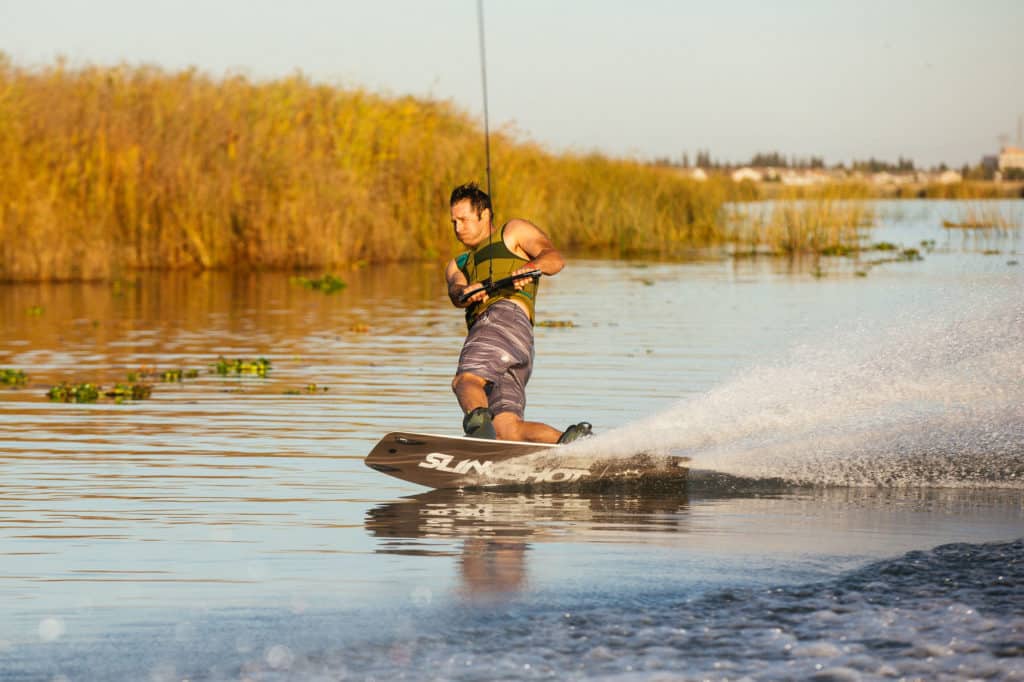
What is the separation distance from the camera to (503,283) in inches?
370

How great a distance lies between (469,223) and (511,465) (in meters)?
1.45

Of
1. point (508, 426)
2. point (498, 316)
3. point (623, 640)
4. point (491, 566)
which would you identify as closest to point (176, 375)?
point (498, 316)

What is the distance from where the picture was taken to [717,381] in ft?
48.2

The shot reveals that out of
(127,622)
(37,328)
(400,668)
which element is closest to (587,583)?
(400,668)

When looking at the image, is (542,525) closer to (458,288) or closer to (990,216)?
(458,288)

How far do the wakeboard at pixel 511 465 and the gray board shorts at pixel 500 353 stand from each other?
1.42 ft

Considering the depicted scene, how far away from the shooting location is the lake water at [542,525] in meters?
5.57

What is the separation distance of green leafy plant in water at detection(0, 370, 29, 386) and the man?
19.9ft

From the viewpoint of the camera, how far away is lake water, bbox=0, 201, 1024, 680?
219 inches

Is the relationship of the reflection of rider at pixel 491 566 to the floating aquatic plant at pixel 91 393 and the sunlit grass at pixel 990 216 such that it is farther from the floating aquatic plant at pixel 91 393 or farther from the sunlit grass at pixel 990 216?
the sunlit grass at pixel 990 216

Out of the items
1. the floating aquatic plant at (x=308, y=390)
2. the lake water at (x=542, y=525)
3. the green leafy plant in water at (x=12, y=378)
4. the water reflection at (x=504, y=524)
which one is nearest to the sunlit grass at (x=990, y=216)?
the lake water at (x=542, y=525)

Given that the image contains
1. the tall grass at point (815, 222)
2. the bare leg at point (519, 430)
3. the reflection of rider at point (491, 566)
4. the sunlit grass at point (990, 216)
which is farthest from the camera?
the sunlit grass at point (990, 216)

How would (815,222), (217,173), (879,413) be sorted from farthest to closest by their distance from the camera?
(815,222) → (217,173) → (879,413)

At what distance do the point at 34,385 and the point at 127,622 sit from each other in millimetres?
8742
